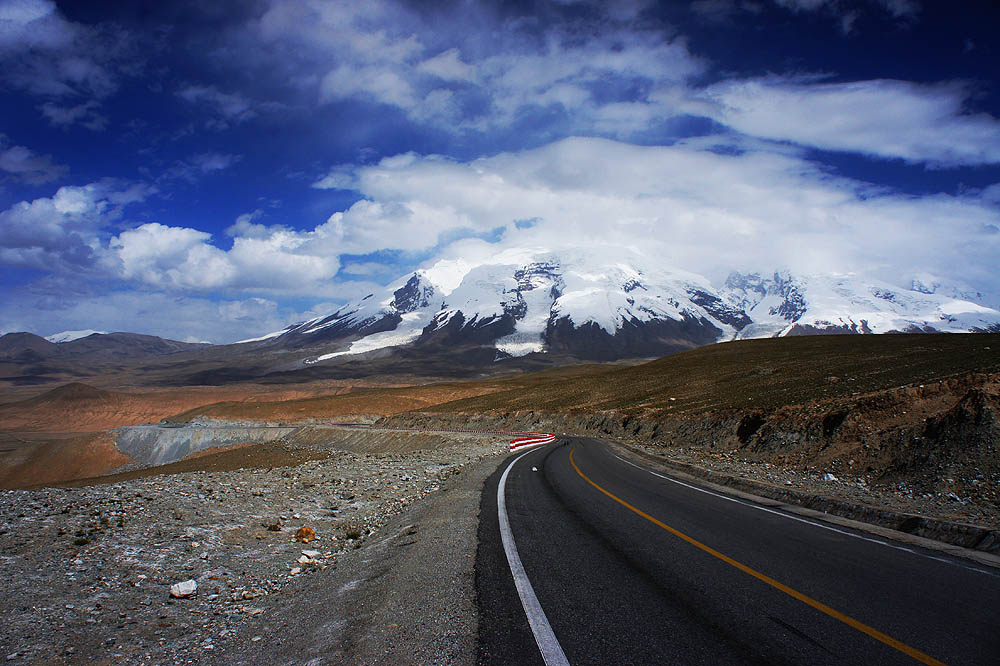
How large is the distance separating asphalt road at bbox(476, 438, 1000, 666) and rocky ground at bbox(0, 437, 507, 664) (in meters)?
1.95

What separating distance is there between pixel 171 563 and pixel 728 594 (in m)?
8.82

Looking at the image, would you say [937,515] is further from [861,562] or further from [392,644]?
[392,644]

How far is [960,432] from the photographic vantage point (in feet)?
50.1

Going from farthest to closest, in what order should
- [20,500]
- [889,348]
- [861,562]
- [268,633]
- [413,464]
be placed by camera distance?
1. [889,348]
2. [413,464]
3. [20,500]
4. [861,562]
5. [268,633]

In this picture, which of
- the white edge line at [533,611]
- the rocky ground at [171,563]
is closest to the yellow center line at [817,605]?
the white edge line at [533,611]

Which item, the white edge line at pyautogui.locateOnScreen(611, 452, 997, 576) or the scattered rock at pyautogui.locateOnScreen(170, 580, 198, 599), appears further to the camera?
the white edge line at pyautogui.locateOnScreen(611, 452, 997, 576)

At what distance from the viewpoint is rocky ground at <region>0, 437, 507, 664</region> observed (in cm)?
579

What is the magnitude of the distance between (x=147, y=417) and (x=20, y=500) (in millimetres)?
132140

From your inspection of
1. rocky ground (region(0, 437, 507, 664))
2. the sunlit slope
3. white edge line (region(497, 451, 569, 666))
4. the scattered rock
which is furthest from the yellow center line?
the sunlit slope

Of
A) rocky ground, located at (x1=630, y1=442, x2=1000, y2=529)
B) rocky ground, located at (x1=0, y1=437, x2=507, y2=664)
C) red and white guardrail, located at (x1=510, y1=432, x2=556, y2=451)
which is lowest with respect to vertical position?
red and white guardrail, located at (x1=510, y1=432, x2=556, y2=451)

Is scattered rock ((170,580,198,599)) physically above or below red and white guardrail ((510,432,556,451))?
above

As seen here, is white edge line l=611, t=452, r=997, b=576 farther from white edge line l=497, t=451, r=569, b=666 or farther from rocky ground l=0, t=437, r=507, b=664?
rocky ground l=0, t=437, r=507, b=664

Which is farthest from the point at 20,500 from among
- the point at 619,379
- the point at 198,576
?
the point at 619,379

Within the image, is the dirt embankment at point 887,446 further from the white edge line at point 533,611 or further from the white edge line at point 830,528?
the white edge line at point 533,611
